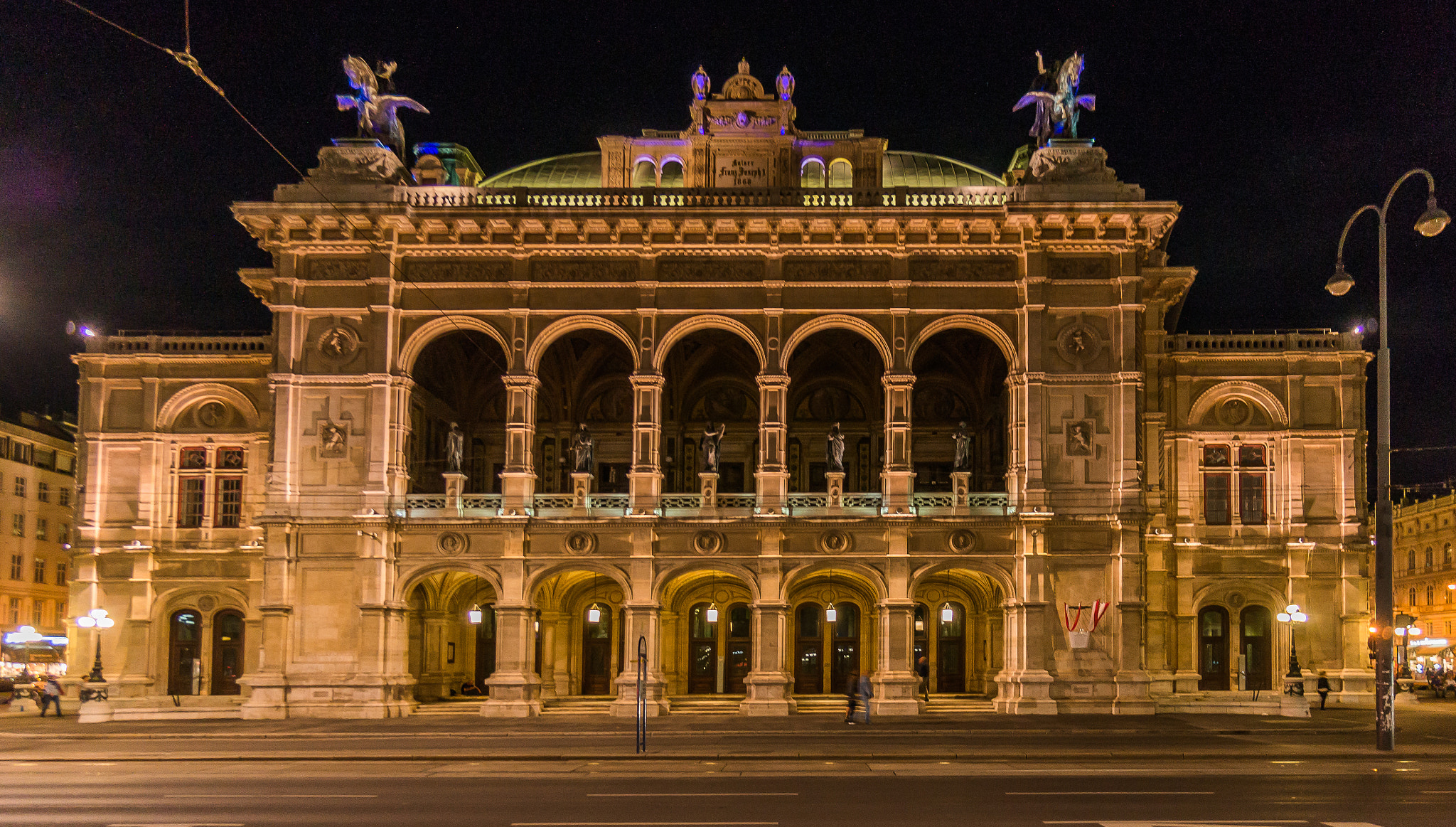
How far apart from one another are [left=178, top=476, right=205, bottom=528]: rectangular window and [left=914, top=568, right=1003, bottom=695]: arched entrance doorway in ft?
76.4

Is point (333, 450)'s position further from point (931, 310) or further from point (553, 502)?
point (931, 310)

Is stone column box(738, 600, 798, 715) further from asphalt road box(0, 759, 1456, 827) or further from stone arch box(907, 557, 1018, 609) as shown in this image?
asphalt road box(0, 759, 1456, 827)

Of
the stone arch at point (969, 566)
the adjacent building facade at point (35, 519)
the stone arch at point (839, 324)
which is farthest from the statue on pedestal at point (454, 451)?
the adjacent building facade at point (35, 519)

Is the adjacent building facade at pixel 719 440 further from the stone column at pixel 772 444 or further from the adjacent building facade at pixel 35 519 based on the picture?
the adjacent building facade at pixel 35 519

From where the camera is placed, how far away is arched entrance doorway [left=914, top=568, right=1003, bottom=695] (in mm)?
42625

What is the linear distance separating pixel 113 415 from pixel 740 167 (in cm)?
2173

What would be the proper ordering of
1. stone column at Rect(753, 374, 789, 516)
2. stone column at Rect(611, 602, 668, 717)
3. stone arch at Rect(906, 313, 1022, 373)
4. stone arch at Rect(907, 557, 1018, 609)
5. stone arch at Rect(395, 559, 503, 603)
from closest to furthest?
stone column at Rect(611, 602, 668, 717), stone arch at Rect(907, 557, 1018, 609), stone arch at Rect(395, 559, 503, 603), stone column at Rect(753, 374, 789, 516), stone arch at Rect(906, 313, 1022, 373)

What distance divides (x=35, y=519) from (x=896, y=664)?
182 ft

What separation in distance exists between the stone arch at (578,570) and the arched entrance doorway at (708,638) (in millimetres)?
5478

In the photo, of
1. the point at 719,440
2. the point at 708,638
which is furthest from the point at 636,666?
the point at 708,638

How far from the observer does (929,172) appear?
4519cm

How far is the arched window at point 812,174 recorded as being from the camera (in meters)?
42.1

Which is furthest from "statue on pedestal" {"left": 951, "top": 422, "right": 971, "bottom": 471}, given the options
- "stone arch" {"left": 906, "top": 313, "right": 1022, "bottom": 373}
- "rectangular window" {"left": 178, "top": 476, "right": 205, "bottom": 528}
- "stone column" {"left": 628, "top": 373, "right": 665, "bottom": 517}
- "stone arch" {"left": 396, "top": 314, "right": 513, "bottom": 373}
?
"rectangular window" {"left": 178, "top": 476, "right": 205, "bottom": 528}

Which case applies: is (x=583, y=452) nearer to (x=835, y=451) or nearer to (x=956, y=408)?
(x=835, y=451)
